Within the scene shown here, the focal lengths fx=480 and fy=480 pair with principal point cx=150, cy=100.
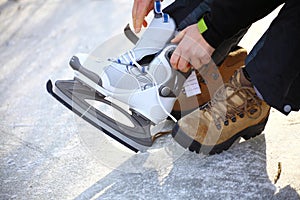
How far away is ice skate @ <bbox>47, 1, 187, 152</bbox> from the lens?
1.10m

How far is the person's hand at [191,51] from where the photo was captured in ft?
3.37

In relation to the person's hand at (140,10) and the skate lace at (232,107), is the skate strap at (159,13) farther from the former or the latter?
the skate lace at (232,107)

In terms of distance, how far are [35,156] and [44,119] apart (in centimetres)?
20

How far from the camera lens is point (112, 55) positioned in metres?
1.46

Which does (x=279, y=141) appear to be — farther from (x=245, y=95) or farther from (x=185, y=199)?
(x=185, y=199)

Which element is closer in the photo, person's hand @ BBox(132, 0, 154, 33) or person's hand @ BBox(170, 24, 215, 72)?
person's hand @ BBox(170, 24, 215, 72)

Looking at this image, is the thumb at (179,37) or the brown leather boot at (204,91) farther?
the brown leather boot at (204,91)

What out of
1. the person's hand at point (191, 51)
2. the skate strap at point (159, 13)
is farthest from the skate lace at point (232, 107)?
the skate strap at point (159, 13)

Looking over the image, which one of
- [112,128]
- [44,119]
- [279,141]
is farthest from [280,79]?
[44,119]

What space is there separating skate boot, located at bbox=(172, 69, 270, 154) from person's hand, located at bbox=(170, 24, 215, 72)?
0.37 ft

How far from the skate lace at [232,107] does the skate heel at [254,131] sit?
1.1 inches

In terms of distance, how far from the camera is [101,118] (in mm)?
1127

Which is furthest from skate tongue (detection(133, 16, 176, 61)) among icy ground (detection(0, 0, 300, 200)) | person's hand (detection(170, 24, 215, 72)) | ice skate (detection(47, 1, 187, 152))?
icy ground (detection(0, 0, 300, 200))

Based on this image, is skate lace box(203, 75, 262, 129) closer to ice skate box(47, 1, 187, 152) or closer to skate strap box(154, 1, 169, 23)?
ice skate box(47, 1, 187, 152)
